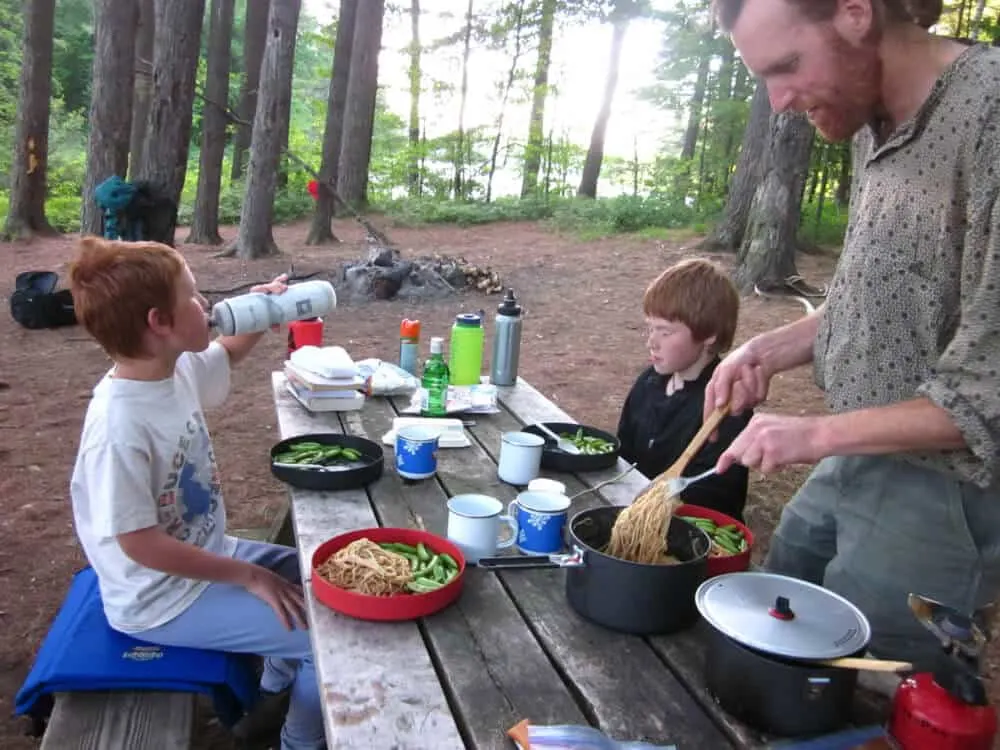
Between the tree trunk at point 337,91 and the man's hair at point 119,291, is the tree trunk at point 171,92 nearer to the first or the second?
the tree trunk at point 337,91

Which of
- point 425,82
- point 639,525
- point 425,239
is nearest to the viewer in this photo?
point 639,525

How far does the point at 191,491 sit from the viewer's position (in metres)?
2.38

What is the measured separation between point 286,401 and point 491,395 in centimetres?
86

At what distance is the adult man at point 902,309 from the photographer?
1.52m

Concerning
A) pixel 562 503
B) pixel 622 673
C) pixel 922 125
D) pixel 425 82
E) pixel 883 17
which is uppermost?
pixel 425 82

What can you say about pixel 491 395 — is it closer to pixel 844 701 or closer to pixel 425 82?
pixel 844 701

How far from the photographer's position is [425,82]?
2367 cm

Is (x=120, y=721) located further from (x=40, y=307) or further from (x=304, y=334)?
(x=40, y=307)

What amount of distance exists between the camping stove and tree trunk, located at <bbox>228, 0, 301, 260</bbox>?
11.4m

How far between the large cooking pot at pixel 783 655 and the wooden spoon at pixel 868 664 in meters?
0.01

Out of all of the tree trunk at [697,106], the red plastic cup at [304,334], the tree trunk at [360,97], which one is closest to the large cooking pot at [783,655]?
the red plastic cup at [304,334]

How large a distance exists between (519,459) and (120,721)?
4.23 feet

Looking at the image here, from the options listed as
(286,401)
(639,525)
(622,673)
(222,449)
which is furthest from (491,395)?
(222,449)

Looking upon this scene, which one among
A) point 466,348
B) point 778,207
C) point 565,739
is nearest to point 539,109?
point 778,207
